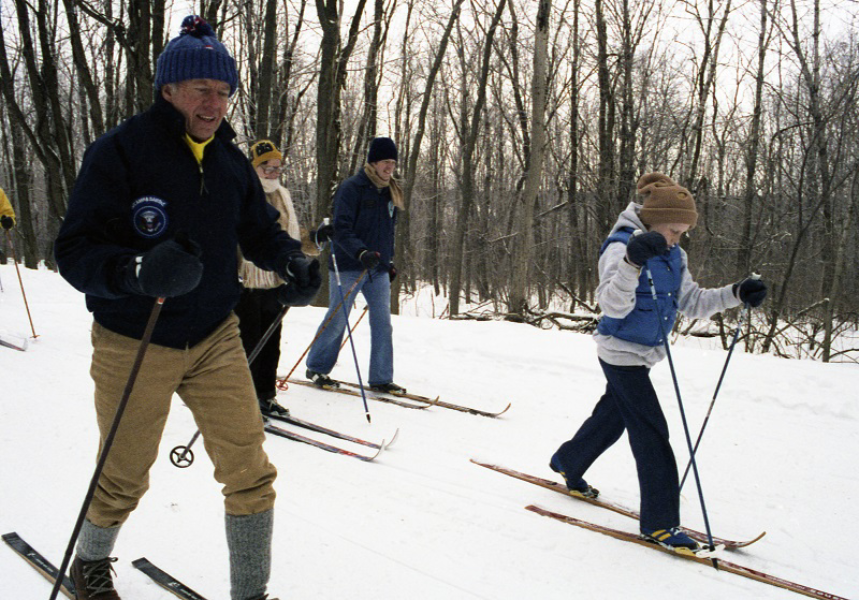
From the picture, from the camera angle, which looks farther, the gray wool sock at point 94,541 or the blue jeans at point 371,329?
the blue jeans at point 371,329

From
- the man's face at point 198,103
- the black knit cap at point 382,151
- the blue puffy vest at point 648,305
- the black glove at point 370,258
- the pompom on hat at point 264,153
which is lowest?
the blue puffy vest at point 648,305

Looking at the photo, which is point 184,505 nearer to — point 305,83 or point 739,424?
point 739,424

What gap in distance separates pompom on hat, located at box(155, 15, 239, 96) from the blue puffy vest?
1951mm

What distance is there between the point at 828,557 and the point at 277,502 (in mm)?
2911

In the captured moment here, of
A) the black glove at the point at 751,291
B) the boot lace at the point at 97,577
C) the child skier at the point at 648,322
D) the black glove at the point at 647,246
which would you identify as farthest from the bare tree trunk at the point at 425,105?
the boot lace at the point at 97,577

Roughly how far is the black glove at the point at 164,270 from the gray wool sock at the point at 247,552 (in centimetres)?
85

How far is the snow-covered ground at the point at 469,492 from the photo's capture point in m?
2.68

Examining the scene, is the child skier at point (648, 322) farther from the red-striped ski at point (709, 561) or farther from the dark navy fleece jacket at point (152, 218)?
the dark navy fleece jacket at point (152, 218)

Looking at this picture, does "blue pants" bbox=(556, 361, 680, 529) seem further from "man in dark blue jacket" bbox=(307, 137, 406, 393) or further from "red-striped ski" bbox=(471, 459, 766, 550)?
"man in dark blue jacket" bbox=(307, 137, 406, 393)

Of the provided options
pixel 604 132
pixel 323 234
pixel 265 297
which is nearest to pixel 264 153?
Result: pixel 323 234

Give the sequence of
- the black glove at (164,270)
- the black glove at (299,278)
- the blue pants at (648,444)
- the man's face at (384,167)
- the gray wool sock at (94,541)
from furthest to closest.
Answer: the man's face at (384,167)
the blue pants at (648,444)
the black glove at (299,278)
the gray wool sock at (94,541)
the black glove at (164,270)

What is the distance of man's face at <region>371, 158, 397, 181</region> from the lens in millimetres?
5512

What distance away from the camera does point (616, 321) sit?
314cm

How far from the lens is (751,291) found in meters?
3.14
